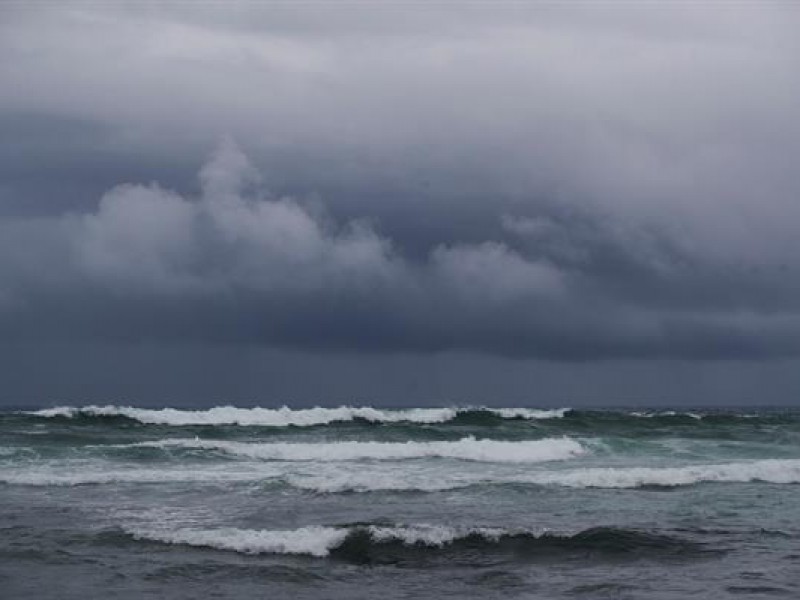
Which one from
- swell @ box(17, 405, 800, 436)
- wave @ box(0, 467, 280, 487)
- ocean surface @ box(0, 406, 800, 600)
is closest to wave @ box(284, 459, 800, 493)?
ocean surface @ box(0, 406, 800, 600)

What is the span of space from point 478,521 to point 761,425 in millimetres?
36442

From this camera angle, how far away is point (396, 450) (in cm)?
3394

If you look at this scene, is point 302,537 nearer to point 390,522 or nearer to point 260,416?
point 390,522

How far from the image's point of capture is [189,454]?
31219 millimetres

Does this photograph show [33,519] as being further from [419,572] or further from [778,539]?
[778,539]

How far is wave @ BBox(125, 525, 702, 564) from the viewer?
15.6 m

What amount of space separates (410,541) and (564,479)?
9202 mm

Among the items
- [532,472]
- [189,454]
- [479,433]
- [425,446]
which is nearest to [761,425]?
[479,433]

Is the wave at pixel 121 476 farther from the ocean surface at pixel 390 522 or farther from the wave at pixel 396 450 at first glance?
the wave at pixel 396 450

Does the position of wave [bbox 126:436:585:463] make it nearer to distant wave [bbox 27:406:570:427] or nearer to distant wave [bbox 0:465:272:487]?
distant wave [bbox 0:465:272:487]

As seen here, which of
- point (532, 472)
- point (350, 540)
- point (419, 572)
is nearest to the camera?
point (419, 572)

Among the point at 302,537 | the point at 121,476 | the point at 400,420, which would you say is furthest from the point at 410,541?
the point at 400,420

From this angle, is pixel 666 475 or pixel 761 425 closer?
pixel 666 475

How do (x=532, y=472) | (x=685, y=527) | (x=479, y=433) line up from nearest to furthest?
(x=685, y=527), (x=532, y=472), (x=479, y=433)
